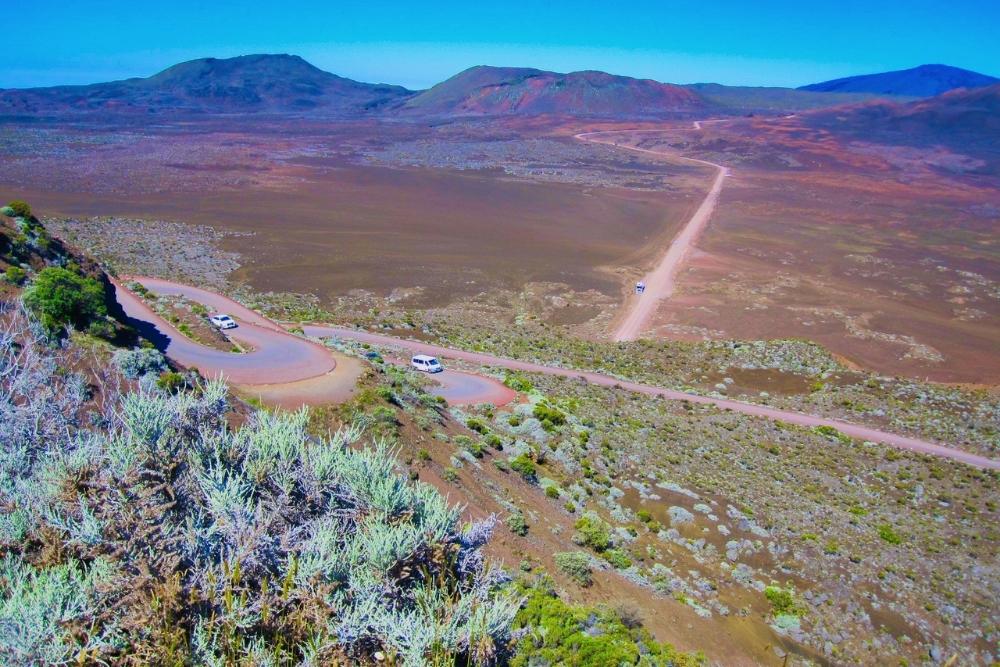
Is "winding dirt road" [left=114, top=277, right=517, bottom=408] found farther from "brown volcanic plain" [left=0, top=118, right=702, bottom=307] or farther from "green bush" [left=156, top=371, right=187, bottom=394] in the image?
"brown volcanic plain" [left=0, top=118, right=702, bottom=307]

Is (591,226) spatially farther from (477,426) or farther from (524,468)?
(524,468)

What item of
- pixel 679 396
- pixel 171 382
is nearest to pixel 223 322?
pixel 171 382

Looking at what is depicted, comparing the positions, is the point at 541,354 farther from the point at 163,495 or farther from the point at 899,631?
the point at 163,495

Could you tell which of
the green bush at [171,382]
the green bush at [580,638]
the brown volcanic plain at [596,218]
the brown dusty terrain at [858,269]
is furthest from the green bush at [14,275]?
the brown dusty terrain at [858,269]

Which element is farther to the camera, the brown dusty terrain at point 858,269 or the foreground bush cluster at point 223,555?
the brown dusty terrain at point 858,269

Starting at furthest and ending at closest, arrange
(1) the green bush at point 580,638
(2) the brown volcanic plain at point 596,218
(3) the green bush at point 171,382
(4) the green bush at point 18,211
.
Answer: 1. (2) the brown volcanic plain at point 596,218
2. (4) the green bush at point 18,211
3. (3) the green bush at point 171,382
4. (1) the green bush at point 580,638

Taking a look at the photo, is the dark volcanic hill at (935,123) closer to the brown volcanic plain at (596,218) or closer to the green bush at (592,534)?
the brown volcanic plain at (596,218)

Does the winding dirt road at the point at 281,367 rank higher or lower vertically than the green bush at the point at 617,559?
higher
